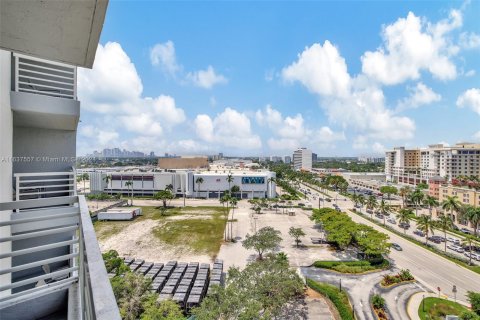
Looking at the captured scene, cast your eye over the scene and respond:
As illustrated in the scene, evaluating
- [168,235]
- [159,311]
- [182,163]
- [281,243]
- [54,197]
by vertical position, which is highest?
[54,197]

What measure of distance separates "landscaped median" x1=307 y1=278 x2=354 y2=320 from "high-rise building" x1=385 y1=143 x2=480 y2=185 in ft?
145

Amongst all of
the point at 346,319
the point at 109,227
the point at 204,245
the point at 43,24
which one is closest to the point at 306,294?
the point at 346,319

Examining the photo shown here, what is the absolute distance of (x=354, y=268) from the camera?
18.7 meters

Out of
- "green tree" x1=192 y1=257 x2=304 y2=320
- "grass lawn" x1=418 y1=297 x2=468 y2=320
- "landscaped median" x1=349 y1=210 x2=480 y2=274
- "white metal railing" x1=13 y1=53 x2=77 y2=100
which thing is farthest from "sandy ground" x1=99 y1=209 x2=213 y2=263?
"landscaped median" x1=349 y1=210 x2=480 y2=274

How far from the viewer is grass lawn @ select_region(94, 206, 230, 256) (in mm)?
24006

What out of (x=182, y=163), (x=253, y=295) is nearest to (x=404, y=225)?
(x=253, y=295)

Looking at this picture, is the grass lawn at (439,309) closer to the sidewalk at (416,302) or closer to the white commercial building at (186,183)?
the sidewalk at (416,302)

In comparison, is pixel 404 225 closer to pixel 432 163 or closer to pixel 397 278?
pixel 397 278

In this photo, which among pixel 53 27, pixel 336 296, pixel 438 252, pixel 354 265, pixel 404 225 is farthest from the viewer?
pixel 404 225

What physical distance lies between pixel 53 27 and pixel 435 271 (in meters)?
25.5

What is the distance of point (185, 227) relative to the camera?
29.1 m

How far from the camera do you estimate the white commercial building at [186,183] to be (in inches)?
1880

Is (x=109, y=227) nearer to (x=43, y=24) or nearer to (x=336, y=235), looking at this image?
(x=336, y=235)

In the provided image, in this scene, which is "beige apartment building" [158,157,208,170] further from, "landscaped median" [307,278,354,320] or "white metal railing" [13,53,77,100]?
"white metal railing" [13,53,77,100]
